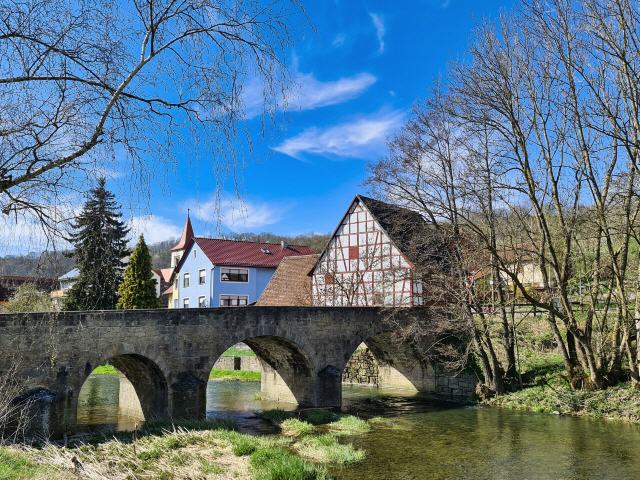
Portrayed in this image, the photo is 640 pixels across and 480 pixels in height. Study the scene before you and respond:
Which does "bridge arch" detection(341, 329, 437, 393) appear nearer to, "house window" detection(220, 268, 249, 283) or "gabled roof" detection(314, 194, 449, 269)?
"gabled roof" detection(314, 194, 449, 269)

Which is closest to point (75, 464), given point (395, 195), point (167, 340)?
point (167, 340)

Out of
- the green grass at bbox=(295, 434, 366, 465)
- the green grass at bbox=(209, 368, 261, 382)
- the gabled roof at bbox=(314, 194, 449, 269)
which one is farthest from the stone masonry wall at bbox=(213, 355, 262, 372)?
the green grass at bbox=(295, 434, 366, 465)

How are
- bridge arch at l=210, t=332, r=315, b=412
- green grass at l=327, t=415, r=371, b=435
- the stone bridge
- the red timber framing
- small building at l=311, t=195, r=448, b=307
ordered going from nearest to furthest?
1. the stone bridge
2. green grass at l=327, t=415, r=371, b=435
3. bridge arch at l=210, t=332, r=315, b=412
4. small building at l=311, t=195, r=448, b=307
5. the red timber framing

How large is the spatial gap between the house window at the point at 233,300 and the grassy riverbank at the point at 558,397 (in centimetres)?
2236

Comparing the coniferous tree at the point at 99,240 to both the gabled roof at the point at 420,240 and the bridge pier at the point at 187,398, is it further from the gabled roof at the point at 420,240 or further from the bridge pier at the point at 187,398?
the gabled roof at the point at 420,240

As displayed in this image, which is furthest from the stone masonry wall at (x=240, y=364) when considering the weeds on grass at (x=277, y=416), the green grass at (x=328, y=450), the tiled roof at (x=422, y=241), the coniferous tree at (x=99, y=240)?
the coniferous tree at (x=99, y=240)

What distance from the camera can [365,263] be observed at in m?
27.0

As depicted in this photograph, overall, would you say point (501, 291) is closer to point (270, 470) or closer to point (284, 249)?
point (270, 470)

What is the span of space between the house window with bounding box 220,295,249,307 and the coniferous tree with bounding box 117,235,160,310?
6.63m

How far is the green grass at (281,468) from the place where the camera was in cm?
929

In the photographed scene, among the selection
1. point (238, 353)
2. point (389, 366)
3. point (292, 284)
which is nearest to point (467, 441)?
point (389, 366)

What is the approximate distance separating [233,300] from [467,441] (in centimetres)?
2735

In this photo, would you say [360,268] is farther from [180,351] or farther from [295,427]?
[180,351]

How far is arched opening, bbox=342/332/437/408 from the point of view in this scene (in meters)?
23.0
